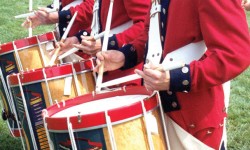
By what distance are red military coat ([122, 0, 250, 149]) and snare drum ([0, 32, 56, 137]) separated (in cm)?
152

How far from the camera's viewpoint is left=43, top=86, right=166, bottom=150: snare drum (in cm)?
182

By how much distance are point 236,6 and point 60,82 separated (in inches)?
48.5

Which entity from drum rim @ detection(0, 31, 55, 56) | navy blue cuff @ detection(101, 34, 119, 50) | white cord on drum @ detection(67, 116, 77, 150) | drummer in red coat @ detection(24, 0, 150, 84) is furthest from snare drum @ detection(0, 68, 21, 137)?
white cord on drum @ detection(67, 116, 77, 150)

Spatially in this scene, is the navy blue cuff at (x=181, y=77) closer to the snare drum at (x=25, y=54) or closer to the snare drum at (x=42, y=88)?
the snare drum at (x=42, y=88)

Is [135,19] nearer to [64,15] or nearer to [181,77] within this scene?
[181,77]

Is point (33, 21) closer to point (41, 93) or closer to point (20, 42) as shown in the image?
point (20, 42)

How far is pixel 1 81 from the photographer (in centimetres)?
348

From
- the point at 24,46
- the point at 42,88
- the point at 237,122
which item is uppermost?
the point at 24,46

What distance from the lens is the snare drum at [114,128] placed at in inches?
71.7

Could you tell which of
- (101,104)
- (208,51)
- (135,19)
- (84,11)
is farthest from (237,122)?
(208,51)

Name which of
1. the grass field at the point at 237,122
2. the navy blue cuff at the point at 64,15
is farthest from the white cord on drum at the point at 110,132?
the grass field at the point at 237,122

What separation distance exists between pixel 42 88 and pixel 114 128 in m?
0.94

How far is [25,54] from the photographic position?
3.27 metres

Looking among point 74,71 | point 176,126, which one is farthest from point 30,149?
point 176,126
